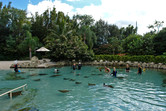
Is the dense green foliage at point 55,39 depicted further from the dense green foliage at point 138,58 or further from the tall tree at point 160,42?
the dense green foliage at point 138,58

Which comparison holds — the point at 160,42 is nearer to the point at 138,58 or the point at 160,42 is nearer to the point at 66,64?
the point at 138,58

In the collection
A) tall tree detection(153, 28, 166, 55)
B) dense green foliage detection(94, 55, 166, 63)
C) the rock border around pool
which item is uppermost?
tall tree detection(153, 28, 166, 55)

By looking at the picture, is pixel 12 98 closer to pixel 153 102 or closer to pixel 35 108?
pixel 35 108

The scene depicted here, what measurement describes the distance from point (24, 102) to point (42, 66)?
15258 mm

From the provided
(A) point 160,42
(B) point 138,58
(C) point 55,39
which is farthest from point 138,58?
(C) point 55,39

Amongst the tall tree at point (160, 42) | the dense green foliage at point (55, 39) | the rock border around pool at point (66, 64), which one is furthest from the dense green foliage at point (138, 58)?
the tall tree at point (160, 42)

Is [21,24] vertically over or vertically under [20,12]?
under

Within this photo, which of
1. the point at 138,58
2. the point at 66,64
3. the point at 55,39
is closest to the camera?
the point at 138,58

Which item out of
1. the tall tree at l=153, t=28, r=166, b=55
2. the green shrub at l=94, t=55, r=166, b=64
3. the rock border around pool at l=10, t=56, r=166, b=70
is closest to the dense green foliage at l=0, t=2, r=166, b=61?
the tall tree at l=153, t=28, r=166, b=55

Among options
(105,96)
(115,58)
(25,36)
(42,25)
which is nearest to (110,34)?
Answer: (115,58)

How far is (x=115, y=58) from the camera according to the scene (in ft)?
93.6

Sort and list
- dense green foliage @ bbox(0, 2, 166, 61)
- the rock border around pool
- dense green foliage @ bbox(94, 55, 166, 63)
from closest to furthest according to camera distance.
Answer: the rock border around pool, dense green foliage @ bbox(94, 55, 166, 63), dense green foliage @ bbox(0, 2, 166, 61)

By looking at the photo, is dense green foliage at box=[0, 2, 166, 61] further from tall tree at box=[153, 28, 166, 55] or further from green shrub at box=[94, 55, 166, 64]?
green shrub at box=[94, 55, 166, 64]

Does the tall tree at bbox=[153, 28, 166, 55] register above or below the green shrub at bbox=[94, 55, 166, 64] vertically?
above
